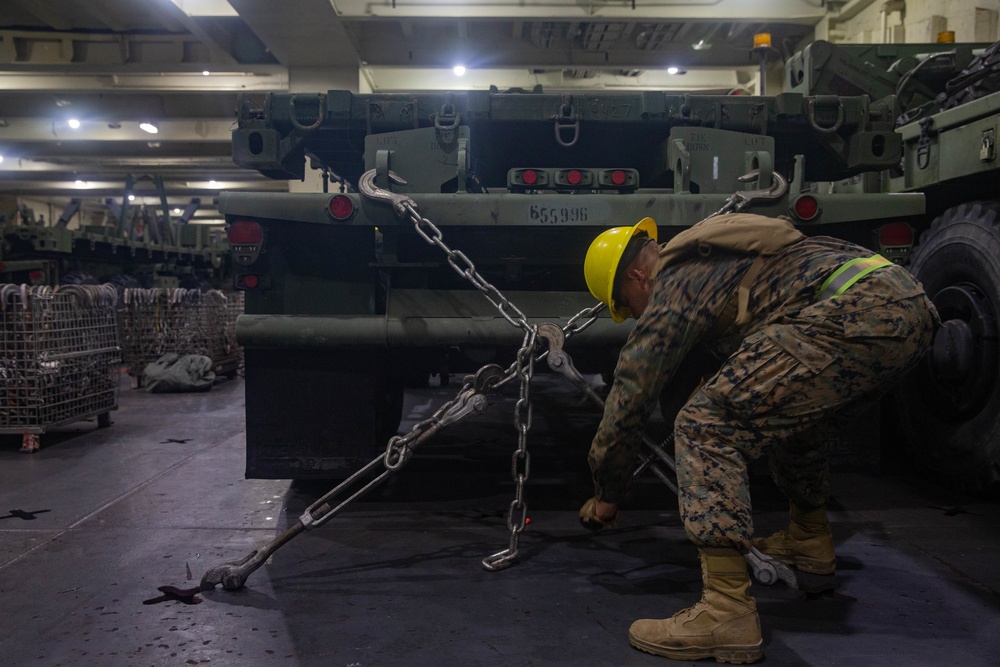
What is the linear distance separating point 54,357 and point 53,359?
1.0 inches

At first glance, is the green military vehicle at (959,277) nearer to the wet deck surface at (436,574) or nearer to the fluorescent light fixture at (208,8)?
the wet deck surface at (436,574)

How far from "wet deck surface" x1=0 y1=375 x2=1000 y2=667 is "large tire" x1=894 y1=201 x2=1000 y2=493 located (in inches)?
8.4

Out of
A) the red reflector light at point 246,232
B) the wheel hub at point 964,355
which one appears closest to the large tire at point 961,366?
the wheel hub at point 964,355

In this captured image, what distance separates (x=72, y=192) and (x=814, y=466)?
32.6m

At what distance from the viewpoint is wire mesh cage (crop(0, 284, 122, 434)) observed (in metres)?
6.01

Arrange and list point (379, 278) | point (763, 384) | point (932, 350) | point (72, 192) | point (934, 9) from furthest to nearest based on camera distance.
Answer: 1. point (72, 192)
2. point (934, 9)
3. point (932, 350)
4. point (379, 278)
5. point (763, 384)

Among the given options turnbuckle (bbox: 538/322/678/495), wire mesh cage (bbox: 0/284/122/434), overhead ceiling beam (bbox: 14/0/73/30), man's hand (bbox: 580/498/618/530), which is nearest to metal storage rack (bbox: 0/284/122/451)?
wire mesh cage (bbox: 0/284/122/434)

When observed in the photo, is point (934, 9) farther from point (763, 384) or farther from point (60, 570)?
point (60, 570)

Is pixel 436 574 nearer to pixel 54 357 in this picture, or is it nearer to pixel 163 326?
pixel 54 357

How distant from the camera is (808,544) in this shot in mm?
3084

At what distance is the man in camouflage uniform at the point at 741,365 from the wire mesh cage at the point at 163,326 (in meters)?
9.18

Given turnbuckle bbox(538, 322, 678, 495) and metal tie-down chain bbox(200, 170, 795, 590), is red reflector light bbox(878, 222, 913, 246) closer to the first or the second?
metal tie-down chain bbox(200, 170, 795, 590)

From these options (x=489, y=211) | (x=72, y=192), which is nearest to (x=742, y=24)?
(x=489, y=211)

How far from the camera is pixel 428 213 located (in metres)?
3.67
